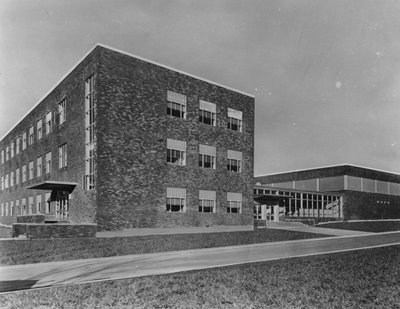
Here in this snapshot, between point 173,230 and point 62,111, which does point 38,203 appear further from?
point 173,230

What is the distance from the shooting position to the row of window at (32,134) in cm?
3100

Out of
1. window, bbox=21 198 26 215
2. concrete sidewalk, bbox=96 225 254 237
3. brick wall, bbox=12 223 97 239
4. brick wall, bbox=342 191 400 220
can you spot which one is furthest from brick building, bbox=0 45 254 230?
brick wall, bbox=342 191 400 220

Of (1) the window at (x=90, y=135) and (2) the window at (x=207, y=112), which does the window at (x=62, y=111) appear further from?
(2) the window at (x=207, y=112)

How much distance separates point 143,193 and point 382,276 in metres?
17.7

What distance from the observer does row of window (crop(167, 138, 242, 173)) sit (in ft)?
93.5

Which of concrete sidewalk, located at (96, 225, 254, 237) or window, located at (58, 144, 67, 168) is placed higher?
window, located at (58, 144, 67, 168)

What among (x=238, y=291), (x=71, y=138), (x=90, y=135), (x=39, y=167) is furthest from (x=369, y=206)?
(x=238, y=291)

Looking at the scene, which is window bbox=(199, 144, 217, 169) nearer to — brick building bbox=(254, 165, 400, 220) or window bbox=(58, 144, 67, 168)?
window bbox=(58, 144, 67, 168)

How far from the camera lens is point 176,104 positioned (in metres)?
29.1

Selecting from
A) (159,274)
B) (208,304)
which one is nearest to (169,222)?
(159,274)

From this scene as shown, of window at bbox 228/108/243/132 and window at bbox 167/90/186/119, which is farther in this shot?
window at bbox 228/108/243/132

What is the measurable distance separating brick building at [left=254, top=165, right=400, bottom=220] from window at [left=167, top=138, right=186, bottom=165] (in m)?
19.9

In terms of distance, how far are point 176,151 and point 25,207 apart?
19.6 m

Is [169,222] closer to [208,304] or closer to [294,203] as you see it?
[208,304]
